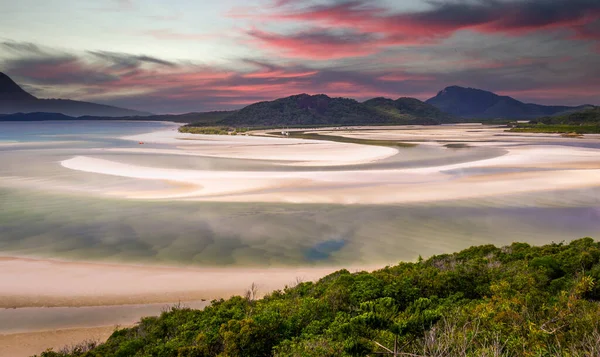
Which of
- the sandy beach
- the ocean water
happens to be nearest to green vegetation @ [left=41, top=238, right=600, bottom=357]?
the ocean water

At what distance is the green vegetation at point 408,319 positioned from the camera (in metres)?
6.31

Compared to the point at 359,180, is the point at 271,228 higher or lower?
lower

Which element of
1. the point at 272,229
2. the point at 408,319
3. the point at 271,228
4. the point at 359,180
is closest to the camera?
the point at 408,319

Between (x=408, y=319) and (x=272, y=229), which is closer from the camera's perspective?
(x=408, y=319)

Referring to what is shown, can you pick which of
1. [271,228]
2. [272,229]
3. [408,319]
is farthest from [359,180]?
[408,319]

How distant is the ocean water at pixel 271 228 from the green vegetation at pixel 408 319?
5549 mm

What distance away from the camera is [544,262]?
10.9m

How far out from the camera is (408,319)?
7.59m

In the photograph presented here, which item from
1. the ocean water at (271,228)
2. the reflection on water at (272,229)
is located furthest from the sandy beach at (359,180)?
the reflection on water at (272,229)

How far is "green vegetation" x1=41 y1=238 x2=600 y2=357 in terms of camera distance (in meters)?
6.31

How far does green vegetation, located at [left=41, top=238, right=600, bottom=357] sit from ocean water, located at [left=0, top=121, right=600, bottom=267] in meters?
5.55

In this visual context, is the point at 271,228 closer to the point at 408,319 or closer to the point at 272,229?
the point at 272,229

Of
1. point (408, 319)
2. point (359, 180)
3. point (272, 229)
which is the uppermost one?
point (408, 319)

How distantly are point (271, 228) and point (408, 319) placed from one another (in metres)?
12.1
